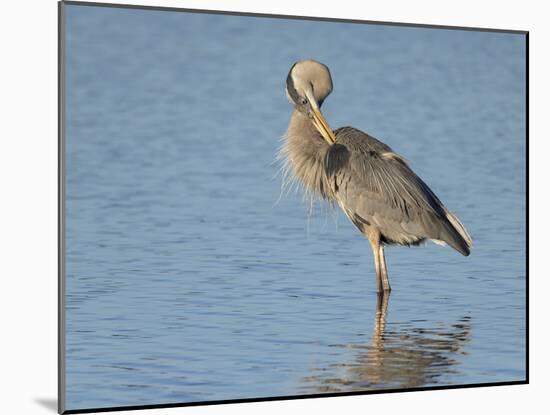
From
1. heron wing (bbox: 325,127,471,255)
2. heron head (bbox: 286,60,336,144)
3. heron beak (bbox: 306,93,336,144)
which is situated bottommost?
heron wing (bbox: 325,127,471,255)

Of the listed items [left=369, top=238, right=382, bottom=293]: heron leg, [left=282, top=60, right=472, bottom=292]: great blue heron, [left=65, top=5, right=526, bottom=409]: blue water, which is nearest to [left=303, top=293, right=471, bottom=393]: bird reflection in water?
[left=65, top=5, right=526, bottom=409]: blue water

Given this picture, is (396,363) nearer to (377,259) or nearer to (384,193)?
(377,259)

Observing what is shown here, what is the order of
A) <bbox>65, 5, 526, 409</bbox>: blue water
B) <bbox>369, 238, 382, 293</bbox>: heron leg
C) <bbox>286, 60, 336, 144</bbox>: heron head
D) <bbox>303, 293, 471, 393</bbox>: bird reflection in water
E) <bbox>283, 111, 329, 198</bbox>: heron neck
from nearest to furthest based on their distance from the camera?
<bbox>303, 293, 471, 393</bbox>: bird reflection in water → <bbox>65, 5, 526, 409</bbox>: blue water → <bbox>286, 60, 336, 144</bbox>: heron head → <bbox>369, 238, 382, 293</bbox>: heron leg → <bbox>283, 111, 329, 198</bbox>: heron neck

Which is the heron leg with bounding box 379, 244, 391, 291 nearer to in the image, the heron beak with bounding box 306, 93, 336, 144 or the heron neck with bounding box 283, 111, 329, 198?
the heron neck with bounding box 283, 111, 329, 198

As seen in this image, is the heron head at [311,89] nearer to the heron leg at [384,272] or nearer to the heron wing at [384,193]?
the heron wing at [384,193]

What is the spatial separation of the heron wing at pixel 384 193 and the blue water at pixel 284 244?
0.80ft

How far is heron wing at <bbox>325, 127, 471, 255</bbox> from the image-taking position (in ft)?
28.8

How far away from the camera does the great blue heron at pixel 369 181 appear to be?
28.6 feet

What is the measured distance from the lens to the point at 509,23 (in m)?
8.45

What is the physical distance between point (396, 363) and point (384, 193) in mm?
1543

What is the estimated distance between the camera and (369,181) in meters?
8.92

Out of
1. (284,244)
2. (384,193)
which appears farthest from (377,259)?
(284,244)

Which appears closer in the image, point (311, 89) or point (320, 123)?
point (311, 89)

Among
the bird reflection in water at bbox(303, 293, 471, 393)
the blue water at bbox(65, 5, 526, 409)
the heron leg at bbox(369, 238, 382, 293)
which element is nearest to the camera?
the bird reflection in water at bbox(303, 293, 471, 393)
